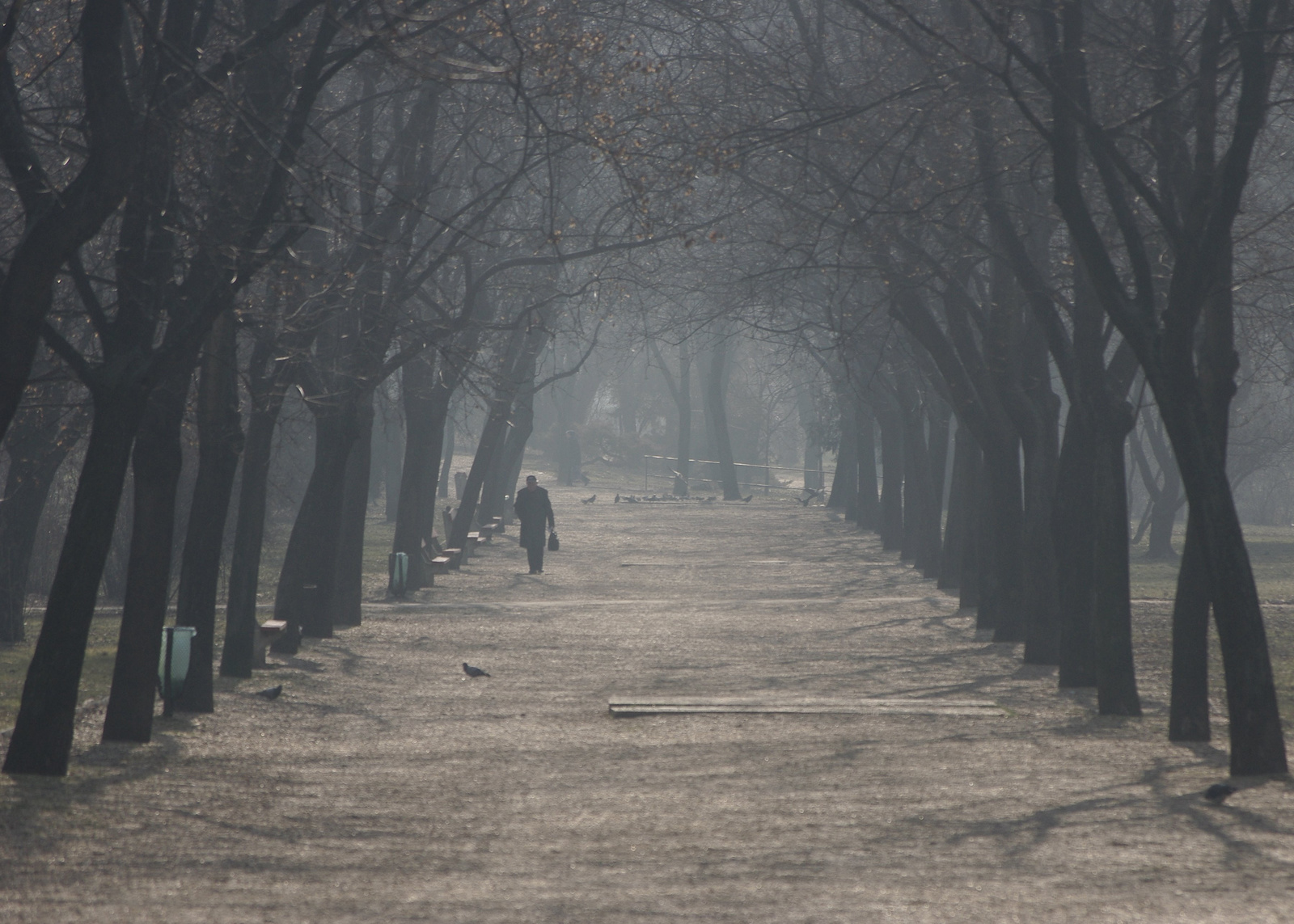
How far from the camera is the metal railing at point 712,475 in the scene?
7050cm

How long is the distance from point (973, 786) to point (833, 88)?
27.7 feet

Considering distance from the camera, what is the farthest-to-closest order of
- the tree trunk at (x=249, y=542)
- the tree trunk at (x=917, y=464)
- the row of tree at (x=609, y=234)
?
the tree trunk at (x=917, y=464), the tree trunk at (x=249, y=542), the row of tree at (x=609, y=234)

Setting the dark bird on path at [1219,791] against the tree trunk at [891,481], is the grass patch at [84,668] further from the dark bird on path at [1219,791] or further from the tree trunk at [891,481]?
the tree trunk at [891,481]

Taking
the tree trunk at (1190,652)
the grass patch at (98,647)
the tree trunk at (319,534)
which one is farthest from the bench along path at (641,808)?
the grass patch at (98,647)

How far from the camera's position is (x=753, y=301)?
21109 millimetres

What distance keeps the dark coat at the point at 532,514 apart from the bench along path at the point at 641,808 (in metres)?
12.0

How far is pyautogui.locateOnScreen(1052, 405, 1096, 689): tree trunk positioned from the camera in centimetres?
1193

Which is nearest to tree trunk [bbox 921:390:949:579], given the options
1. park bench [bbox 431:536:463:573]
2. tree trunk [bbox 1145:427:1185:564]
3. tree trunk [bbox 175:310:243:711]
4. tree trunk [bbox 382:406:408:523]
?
tree trunk [bbox 1145:427:1185:564]

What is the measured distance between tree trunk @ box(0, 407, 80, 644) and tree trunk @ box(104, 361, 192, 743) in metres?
6.55

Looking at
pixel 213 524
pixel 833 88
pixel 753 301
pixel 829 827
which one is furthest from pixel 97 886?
pixel 753 301

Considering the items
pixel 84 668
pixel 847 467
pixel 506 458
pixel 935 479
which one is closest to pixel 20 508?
pixel 84 668

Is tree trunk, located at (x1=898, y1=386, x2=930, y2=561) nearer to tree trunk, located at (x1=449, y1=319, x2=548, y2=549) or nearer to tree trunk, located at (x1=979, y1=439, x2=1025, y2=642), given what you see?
tree trunk, located at (x1=449, y1=319, x2=548, y2=549)

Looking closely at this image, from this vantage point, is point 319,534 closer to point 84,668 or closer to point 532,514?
point 84,668

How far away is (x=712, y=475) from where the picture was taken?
250 ft
